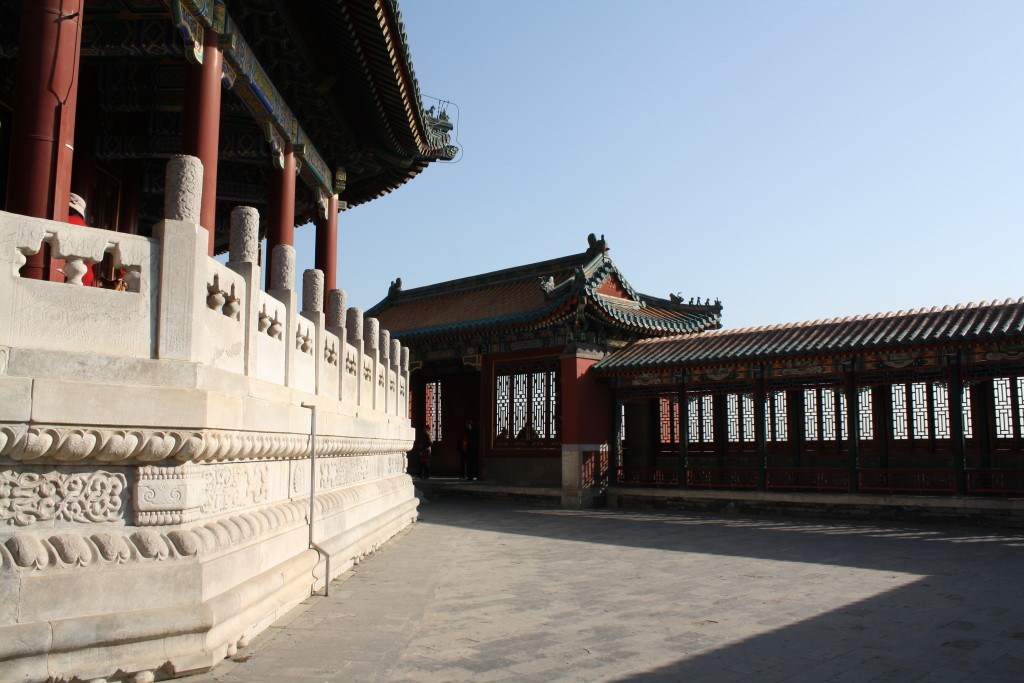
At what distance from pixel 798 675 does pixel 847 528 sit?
8.34 meters

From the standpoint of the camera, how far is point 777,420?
1603 centimetres

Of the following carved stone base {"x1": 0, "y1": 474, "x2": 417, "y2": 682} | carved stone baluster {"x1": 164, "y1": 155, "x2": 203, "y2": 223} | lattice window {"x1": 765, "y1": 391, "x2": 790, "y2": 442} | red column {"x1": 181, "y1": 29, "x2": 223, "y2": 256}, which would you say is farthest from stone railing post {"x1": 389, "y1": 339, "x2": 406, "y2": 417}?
lattice window {"x1": 765, "y1": 391, "x2": 790, "y2": 442}

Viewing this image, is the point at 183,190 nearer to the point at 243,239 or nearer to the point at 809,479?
the point at 243,239

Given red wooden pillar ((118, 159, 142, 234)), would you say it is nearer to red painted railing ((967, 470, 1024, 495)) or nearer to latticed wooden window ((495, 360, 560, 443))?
latticed wooden window ((495, 360, 560, 443))

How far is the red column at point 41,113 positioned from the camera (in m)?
4.91

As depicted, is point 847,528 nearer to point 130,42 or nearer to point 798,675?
point 798,675

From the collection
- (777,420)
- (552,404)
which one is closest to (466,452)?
(552,404)

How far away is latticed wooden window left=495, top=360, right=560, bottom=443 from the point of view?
1709 cm

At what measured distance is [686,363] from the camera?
1487cm

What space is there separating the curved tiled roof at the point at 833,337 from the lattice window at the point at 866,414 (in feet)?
5.26

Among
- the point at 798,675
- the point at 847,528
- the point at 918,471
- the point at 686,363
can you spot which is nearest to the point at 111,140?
the point at 798,675

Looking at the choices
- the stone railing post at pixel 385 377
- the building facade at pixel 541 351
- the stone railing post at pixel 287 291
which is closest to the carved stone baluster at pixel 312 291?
the stone railing post at pixel 287 291

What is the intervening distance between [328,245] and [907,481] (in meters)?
9.91

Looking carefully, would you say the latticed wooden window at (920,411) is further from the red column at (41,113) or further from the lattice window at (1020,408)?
the red column at (41,113)
